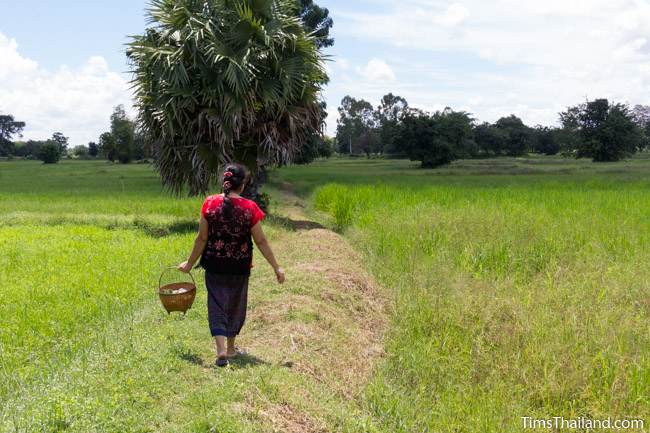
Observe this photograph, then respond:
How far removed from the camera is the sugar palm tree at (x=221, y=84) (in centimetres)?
1334

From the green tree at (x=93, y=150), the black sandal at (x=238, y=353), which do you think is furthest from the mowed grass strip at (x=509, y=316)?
the green tree at (x=93, y=150)

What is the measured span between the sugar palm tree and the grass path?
23.6 ft

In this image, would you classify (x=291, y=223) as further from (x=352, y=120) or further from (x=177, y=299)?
(x=352, y=120)

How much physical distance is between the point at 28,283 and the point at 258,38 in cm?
874

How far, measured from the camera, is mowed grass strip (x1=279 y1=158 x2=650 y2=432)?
4.91 metres

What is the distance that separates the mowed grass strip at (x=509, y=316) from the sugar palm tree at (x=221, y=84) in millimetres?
4179

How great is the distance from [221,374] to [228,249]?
1.00 meters

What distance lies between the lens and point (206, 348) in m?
5.24

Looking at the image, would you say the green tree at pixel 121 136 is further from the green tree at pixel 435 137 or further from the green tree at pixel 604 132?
the green tree at pixel 604 132

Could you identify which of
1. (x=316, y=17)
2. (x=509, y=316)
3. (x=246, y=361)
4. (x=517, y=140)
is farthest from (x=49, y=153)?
(x=246, y=361)

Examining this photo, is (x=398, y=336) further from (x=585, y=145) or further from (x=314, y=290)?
(x=585, y=145)

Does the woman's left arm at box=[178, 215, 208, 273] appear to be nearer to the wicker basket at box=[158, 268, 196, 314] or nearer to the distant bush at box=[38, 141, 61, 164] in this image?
the wicker basket at box=[158, 268, 196, 314]

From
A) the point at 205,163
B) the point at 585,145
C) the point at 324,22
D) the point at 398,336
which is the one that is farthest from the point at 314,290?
the point at 585,145

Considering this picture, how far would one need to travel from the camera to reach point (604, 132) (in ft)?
150
